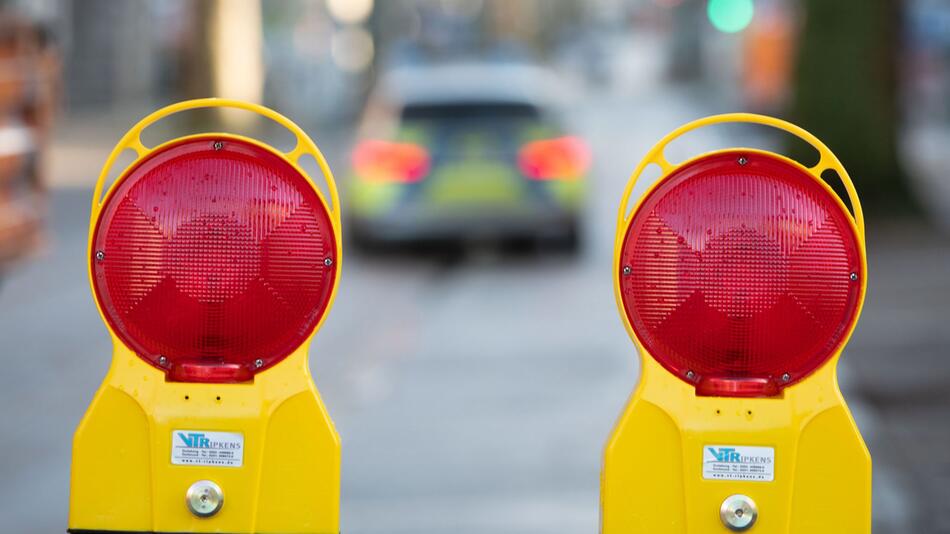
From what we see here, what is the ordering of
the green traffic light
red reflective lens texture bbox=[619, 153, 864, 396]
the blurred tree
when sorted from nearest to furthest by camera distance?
red reflective lens texture bbox=[619, 153, 864, 396], the blurred tree, the green traffic light

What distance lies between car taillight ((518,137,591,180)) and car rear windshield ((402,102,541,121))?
28 cm

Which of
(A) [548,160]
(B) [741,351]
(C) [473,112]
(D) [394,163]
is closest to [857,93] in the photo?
(A) [548,160]

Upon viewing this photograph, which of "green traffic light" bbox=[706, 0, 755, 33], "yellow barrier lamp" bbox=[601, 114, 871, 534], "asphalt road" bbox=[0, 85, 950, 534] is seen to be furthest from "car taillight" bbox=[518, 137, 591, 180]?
"green traffic light" bbox=[706, 0, 755, 33]

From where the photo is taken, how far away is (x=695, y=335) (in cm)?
313

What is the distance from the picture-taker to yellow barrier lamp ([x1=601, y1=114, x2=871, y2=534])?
309 centimetres

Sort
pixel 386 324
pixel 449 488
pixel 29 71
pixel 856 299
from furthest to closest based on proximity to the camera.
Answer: pixel 386 324
pixel 29 71
pixel 449 488
pixel 856 299

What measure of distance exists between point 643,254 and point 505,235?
33.9 ft

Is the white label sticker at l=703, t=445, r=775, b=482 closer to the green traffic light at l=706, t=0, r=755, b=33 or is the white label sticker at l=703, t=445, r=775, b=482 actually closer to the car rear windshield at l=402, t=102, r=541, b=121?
the car rear windshield at l=402, t=102, r=541, b=121

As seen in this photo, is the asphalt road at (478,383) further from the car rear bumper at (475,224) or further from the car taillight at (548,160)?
the car taillight at (548,160)

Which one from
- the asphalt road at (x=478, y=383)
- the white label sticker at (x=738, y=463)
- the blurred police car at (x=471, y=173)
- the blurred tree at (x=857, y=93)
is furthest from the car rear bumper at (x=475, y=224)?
the white label sticker at (x=738, y=463)

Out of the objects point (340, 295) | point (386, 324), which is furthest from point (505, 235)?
point (386, 324)

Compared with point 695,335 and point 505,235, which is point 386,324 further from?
A: point 695,335

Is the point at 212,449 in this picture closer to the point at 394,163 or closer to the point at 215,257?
the point at 215,257

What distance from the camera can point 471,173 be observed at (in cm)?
1334
